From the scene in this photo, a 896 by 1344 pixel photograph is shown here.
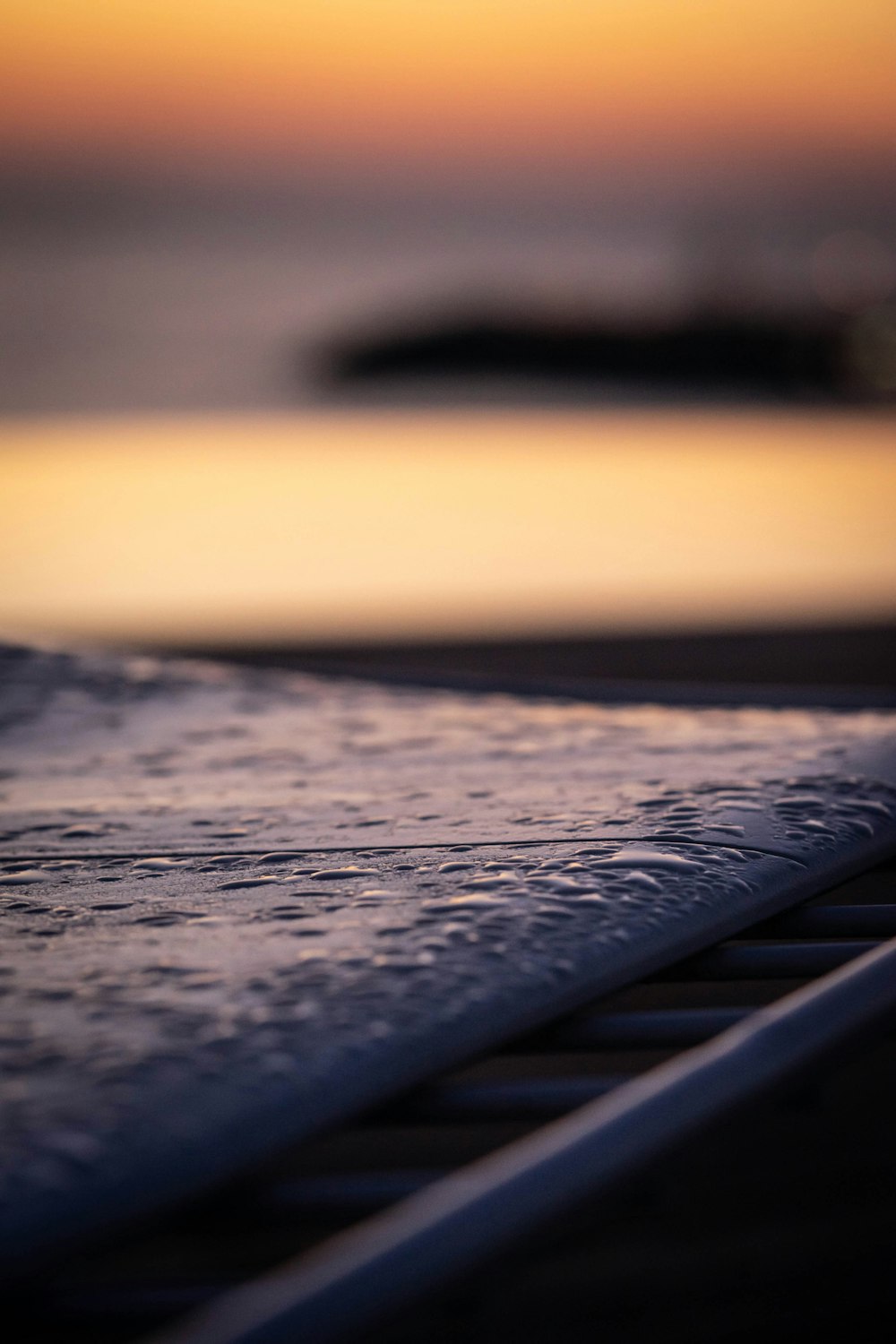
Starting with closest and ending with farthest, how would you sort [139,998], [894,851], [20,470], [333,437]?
[139,998] < [894,851] < [20,470] < [333,437]

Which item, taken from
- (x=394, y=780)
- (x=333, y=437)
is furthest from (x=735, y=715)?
(x=333, y=437)

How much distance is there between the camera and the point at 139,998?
0.67 metres

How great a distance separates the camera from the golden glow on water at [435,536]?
23.0ft

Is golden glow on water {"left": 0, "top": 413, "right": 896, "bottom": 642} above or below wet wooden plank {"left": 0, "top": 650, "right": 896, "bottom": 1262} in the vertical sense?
above

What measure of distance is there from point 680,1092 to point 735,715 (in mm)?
908

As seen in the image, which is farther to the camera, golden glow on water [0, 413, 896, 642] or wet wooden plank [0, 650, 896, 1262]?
golden glow on water [0, 413, 896, 642]

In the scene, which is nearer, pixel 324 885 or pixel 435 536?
pixel 324 885

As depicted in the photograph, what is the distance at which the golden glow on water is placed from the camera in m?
7.00

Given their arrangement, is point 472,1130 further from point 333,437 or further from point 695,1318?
point 333,437

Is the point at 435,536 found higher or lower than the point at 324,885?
higher

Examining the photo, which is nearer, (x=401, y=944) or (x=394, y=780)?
(x=401, y=944)

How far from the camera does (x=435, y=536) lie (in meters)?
9.72

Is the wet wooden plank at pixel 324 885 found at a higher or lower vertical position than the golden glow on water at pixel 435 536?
lower

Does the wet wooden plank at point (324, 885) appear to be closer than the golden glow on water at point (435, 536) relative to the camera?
Yes
